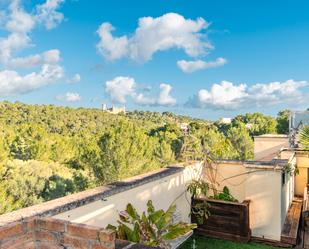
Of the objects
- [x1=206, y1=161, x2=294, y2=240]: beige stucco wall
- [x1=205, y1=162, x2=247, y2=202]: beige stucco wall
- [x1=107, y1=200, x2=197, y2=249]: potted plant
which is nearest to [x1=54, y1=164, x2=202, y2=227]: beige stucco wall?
[x1=107, y1=200, x2=197, y2=249]: potted plant

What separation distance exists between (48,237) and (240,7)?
21.8m

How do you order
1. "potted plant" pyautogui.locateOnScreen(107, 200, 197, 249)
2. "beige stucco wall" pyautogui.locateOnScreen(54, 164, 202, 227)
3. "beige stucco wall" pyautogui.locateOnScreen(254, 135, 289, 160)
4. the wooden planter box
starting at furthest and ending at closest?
"beige stucco wall" pyautogui.locateOnScreen(254, 135, 289, 160) < the wooden planter box < "beige stucco wall" pyautogui.locateOnScreen(54, 164, 202, 227) < "potted plant" pyautogui.locateOnScreen(107, 200, 197, 249)

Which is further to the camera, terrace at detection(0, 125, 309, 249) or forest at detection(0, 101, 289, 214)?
forest at detection(0, 101, 289, 214)

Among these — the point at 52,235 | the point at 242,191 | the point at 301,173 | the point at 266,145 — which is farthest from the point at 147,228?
the point at 266,145

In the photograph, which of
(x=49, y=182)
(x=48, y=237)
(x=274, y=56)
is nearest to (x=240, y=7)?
(x=274, y=56)

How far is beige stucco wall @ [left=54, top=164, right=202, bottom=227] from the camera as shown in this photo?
10.5ft

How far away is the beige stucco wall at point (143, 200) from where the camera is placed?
3.21 m

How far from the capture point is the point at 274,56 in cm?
2697

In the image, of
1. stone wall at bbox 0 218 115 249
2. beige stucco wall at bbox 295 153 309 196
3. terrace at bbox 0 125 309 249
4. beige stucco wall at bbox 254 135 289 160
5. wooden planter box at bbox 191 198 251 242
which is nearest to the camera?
stone wall at bbox 0 218 115 249

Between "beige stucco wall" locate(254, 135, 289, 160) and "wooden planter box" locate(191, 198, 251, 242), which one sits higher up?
"beige stucco wall" locate(254, 135, 289, 160)

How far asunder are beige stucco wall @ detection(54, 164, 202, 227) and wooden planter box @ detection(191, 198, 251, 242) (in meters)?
0.43

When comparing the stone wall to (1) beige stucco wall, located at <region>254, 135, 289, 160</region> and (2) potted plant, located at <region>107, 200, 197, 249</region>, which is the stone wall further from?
(1) beige stucco wall, located at <region>254, 135, 289, 160</region>

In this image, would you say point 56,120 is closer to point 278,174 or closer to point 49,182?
point 49,182

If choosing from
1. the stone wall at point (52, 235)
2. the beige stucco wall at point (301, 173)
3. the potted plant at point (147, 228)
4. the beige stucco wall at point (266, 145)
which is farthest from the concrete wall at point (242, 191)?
the beige stucco wall at point (266, 145)
